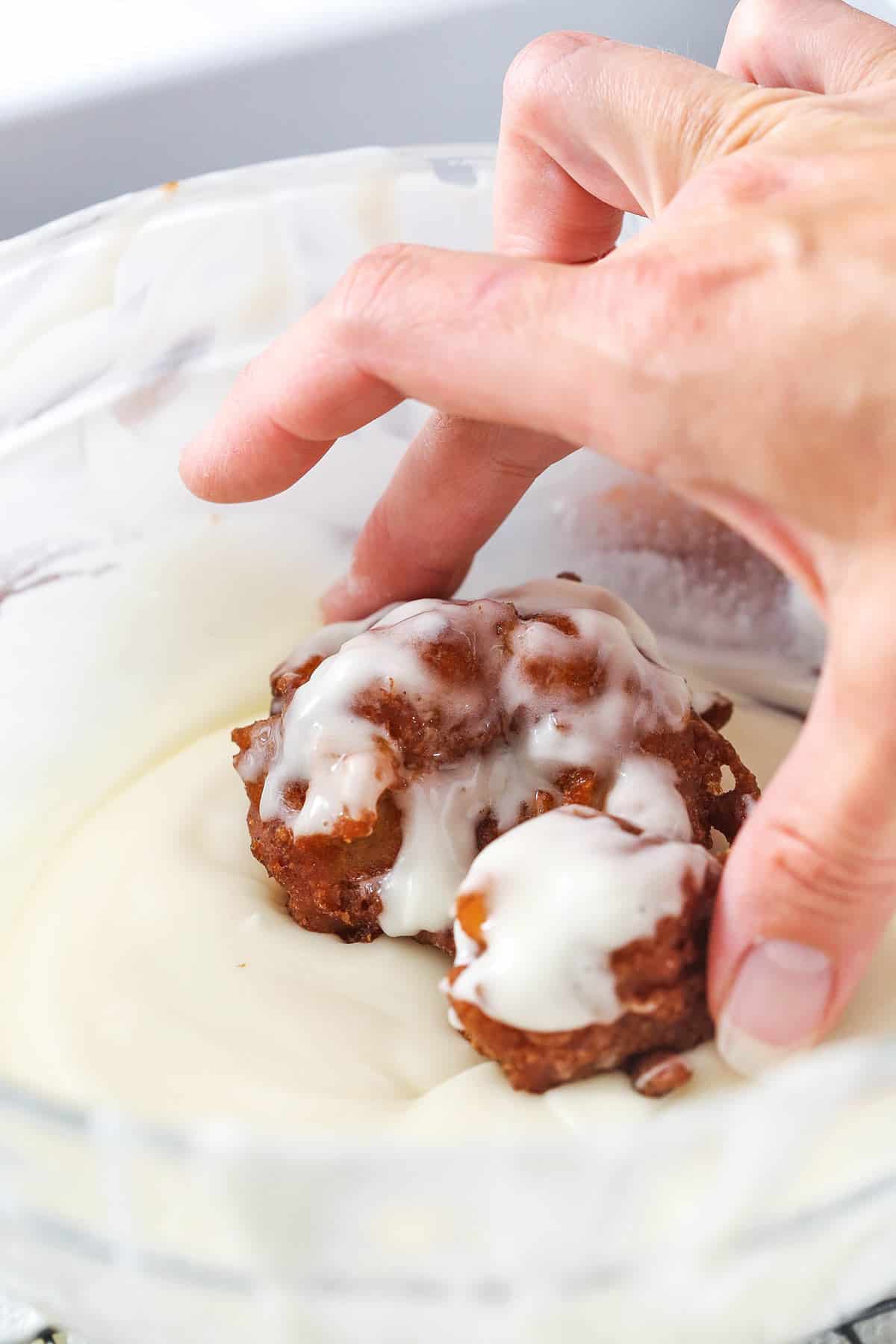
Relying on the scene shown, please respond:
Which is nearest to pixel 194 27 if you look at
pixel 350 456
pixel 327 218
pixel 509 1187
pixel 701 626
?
pixel 327 218

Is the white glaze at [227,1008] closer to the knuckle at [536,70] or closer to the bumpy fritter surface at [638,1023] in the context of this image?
the bumpy fritter surface at [638,1023]

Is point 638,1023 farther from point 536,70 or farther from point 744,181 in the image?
point 536,70

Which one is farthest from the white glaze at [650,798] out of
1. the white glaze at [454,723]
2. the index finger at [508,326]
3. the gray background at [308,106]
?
the gray background at [308,106]

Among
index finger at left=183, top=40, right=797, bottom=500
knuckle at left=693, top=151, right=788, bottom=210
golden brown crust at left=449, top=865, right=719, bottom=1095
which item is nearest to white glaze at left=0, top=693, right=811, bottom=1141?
golden brown crust at left=449, top=865, right=719, bottom=1095

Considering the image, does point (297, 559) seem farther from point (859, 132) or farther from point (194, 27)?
point (859, 132)

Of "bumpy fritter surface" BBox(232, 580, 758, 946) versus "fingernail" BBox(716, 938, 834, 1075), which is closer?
"fingernail" BBox(716, 938, 834, 1075)

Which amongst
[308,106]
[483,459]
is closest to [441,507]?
[483,459]

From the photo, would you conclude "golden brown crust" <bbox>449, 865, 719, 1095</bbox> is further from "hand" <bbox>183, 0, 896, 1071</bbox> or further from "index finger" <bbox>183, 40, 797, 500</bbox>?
"index finger" <bbox>183, 40, 797, 500</bbox>
